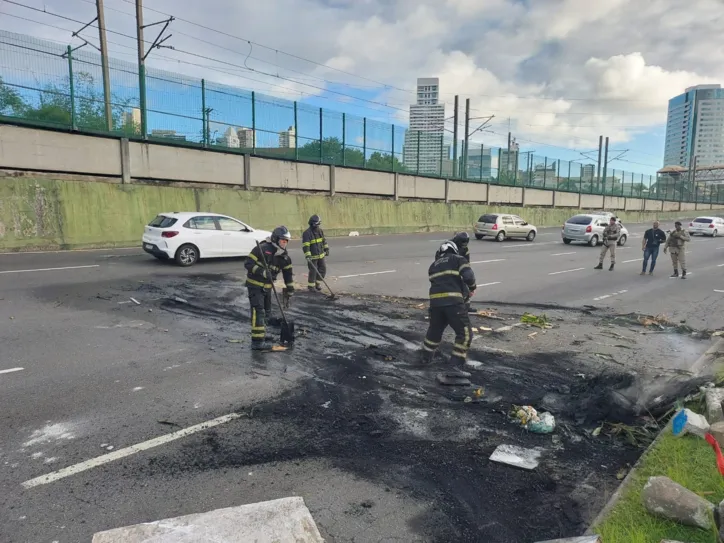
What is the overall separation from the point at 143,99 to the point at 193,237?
33.2 ft

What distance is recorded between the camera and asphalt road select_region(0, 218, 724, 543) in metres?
3.29

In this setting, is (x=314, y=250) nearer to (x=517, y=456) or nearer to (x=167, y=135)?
(x=517, y=456)

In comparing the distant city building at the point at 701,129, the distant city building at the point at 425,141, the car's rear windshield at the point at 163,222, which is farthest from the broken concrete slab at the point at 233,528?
the distant city building at the point at 701,129

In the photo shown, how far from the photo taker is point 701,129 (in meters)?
89.9

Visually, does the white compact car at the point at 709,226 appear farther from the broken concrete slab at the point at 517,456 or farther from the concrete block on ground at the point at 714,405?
the broken concrete slab at the point at 517,456

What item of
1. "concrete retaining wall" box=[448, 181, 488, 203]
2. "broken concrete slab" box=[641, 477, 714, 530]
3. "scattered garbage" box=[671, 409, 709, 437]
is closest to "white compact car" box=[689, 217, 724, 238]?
"concrete retaining wall" box=[448, 181, 488, 203]

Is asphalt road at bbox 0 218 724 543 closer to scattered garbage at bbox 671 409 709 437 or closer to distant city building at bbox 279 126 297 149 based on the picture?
scattered garbage at bbox 671 409 709 437

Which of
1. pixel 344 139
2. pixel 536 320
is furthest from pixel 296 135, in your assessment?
pixel 536 320

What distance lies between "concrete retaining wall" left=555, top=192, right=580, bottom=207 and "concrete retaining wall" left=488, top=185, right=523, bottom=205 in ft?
26.0

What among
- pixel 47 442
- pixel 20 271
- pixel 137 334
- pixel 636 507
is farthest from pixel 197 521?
pixel 20 271

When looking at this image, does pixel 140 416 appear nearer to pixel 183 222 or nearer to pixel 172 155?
pixel 183 222

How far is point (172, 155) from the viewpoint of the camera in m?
21.1

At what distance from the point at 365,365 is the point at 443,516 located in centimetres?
A: 300

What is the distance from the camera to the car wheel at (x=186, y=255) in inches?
552
